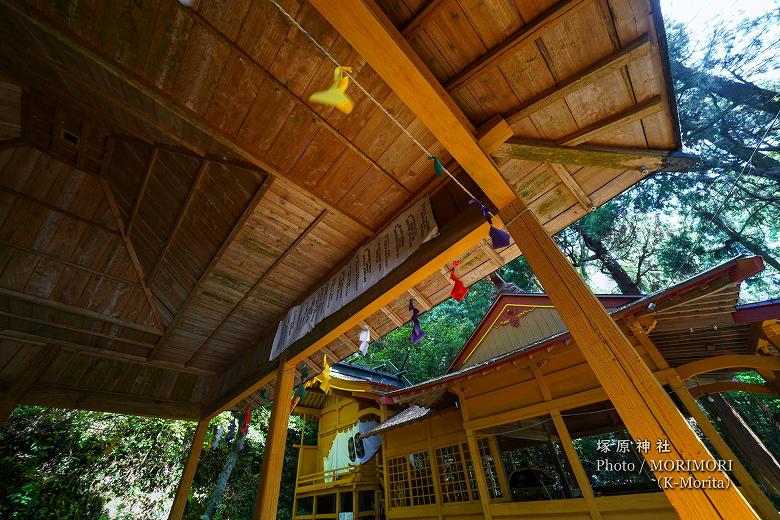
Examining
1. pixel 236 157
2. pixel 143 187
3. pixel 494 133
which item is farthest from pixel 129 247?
pixel 494 133

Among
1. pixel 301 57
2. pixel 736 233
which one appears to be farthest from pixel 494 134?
pixel 736 233

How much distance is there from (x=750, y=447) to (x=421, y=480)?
28.4 ft

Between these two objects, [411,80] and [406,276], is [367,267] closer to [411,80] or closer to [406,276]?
[406,276]

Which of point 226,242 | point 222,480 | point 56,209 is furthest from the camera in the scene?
point 222,480

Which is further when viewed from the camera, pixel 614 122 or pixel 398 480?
pixel 398 480

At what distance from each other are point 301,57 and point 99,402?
7.23m

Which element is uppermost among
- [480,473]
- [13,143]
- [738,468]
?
[13,143]

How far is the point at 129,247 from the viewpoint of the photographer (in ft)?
16.3

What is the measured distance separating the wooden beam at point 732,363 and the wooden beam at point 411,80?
485 centimetres

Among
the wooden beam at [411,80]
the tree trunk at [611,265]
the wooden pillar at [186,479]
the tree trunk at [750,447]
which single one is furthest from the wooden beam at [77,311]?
the tree trunk at [611,265]

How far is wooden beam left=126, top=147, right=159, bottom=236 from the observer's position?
3798 millimetres

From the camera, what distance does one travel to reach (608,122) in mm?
2113

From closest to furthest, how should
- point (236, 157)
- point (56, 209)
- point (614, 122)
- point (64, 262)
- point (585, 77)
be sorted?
point (585, 77) → point (614, 122) → point (236, 157) → point (56, 209) → point (64, 262)

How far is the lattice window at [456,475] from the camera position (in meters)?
6.68
